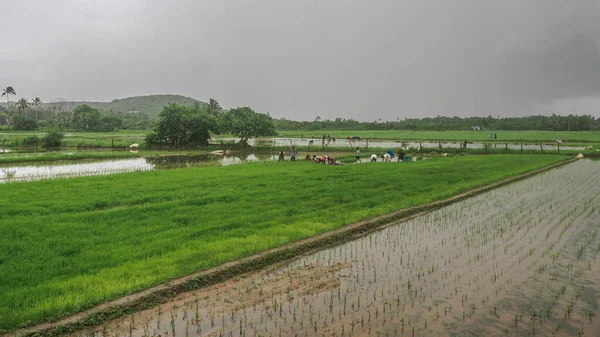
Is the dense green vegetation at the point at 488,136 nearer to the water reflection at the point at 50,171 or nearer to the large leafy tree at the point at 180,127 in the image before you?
the large leafy tree at the point at 180,127

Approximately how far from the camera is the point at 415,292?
7.51 metres

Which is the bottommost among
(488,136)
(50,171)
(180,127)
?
(50,171)

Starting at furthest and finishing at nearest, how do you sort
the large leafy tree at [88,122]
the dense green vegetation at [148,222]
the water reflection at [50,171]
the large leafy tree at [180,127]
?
the large leafy tree at [88,122] < the large leafy tree at [180,127] < the water reflection at [50,171] < the dense green vegetation at [148,222]

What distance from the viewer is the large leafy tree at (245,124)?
2199 inches

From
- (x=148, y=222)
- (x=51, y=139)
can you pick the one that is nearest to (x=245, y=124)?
(x=51, y=139)

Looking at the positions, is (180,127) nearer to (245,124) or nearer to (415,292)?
(245,124)

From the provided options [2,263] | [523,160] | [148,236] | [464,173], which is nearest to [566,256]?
[148,236]

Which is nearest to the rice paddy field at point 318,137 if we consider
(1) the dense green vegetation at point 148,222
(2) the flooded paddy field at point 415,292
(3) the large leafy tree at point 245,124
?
(3) the large leafy tree at point 245,124

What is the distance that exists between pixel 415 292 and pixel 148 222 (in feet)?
25.7

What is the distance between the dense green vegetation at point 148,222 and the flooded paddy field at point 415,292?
112 cm

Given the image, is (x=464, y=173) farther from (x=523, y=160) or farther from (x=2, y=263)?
(x=2, y=263)

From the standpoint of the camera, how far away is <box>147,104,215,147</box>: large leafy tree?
51.6 metres

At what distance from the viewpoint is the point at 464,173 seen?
2523cm

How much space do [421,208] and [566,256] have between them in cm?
580
